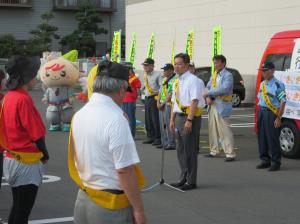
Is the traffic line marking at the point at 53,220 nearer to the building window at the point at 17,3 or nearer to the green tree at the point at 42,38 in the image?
the green tree at the point at 42,38

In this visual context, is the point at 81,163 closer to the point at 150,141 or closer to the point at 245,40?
the point at 150,141

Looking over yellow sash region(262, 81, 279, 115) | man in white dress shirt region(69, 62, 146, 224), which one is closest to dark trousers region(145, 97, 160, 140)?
yellow sash region(262, 81, 279, 115)

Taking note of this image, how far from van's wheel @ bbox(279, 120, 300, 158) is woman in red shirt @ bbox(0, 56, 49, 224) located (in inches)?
248

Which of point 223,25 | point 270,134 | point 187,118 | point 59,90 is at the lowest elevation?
point 270,134

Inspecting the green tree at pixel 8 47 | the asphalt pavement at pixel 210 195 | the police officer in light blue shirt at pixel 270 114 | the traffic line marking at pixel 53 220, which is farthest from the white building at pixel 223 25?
the traffic line marking at pixel 53 220

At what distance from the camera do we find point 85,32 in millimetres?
45219

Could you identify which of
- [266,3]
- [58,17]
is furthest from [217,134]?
[58,17]

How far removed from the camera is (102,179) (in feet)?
11.1

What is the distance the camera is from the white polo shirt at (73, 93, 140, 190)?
10.7 feet

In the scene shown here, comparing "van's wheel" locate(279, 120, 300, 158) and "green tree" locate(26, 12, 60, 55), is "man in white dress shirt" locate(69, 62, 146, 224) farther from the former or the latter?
"green tree" locate(26, 12, 60, 55)

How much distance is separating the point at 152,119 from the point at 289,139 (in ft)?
11.1

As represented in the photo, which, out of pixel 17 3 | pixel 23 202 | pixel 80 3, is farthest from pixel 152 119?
pixel 80 3

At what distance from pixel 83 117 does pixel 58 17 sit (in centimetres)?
4546

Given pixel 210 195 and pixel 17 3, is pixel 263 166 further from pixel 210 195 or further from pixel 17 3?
pixel 17 3
